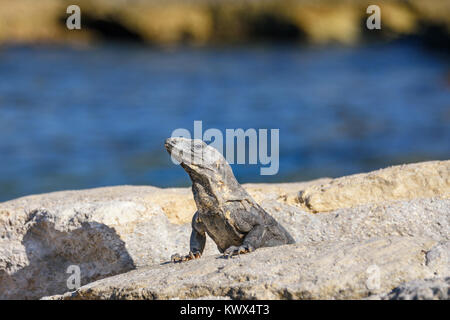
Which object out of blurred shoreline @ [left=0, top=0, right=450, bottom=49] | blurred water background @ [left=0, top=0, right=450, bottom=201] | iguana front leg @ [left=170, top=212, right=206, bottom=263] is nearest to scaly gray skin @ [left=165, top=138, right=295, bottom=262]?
iguana front leg @ [left=170, top=212, right=206, bottom=263]

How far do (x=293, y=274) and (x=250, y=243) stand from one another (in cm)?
70

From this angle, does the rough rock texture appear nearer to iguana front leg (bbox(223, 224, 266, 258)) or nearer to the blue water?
iguana front leg (bbox(223, 224, 266, 258))

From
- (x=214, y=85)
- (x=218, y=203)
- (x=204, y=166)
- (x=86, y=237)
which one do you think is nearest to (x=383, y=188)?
(x=218, y=203)

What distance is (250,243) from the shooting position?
5.23 meters

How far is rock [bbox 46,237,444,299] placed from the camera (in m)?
4.45

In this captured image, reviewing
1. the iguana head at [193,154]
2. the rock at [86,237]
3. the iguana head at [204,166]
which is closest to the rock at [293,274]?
the iguana head at [204,166]

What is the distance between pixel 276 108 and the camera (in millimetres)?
23062

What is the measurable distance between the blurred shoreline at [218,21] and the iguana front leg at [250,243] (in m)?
26.1

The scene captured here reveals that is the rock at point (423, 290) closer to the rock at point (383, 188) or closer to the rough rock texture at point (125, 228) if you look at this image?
the rough rock texture at point (125, 228)

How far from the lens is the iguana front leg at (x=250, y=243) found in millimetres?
5098

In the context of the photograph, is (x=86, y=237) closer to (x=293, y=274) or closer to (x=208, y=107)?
(x=293, y=274)
